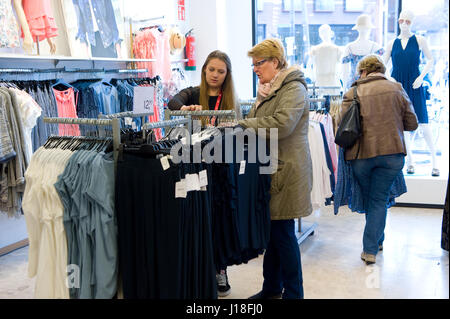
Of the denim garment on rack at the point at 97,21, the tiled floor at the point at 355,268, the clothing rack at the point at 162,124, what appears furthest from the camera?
A: the denim garment on rack at the point at 97,21

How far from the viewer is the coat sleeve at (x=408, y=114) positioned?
11.4 feet

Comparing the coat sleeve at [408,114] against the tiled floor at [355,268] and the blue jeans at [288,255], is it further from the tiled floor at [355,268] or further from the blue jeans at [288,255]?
the blue jeans at [288,255]

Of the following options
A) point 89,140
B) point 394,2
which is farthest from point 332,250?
point 394,2

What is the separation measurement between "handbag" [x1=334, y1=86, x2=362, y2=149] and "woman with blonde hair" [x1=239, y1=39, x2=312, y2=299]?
863 mm

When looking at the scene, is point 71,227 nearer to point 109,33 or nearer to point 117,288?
point 117,288

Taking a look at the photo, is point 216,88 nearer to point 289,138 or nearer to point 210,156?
point 289,138

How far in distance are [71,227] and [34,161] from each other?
0.39m

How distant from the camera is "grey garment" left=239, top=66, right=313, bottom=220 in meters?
2.56

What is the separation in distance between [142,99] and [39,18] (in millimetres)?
1933

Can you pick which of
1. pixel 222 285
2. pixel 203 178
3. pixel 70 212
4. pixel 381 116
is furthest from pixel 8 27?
pixel 381 116

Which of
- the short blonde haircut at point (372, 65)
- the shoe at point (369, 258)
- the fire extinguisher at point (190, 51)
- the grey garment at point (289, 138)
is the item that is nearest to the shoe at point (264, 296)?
the grey garment at point (289, 138)

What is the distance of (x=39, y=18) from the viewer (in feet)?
13.2

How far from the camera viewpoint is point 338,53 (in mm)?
5801

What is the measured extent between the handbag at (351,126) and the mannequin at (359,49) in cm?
215
